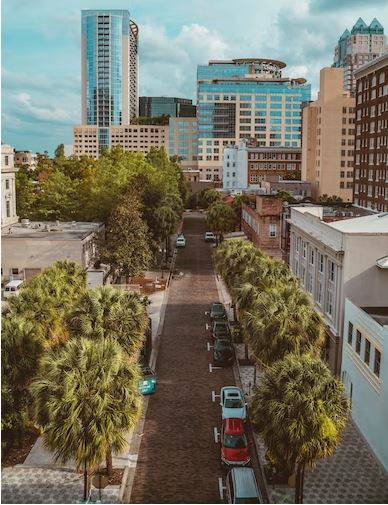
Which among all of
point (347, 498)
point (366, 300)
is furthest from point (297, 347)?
point (366, 300)

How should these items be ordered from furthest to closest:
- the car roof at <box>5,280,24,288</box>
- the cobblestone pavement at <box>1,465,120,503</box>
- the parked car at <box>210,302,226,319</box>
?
the car roof at <box>5,280,24,288</box> < the parked car at <box>210,302,226,319</box> < the cobblestone pavement at <box>1,465,120,503</box>

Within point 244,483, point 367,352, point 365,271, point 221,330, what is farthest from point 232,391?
point 221,330

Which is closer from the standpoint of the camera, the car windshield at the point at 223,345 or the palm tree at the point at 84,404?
the palm tree at the point at 84,404

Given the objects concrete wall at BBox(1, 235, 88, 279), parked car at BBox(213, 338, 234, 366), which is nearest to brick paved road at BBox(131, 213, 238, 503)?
parked car at BBox(213, 338, 234, 366)

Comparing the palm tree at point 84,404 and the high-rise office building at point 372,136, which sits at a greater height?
the high-rise office building at point 372,136

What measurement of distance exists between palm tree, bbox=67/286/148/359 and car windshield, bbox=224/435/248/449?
6424 millimetres

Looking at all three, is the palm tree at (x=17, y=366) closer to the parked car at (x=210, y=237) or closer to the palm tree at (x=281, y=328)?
the palm tree at (x=281, y=328)

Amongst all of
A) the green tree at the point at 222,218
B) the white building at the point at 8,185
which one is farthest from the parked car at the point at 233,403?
the green tree at the point at 222,218

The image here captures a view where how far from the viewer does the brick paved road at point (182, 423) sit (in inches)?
877

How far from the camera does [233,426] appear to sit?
25.2 m

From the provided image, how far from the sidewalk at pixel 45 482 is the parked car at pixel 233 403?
16.5ft

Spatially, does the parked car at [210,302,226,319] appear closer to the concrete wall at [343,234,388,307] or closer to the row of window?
Answer: the concrete wall at [343,234,388,307]

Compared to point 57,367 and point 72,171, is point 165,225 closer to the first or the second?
point 72,171

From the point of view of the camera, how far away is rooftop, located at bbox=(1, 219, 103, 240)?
5447 centimetres
